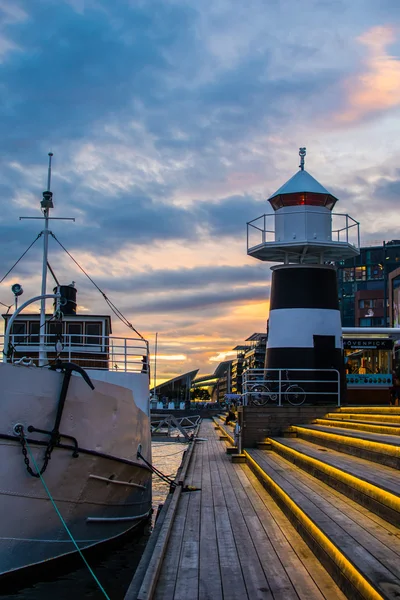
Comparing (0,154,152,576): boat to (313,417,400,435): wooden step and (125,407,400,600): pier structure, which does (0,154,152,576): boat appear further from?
(313,417,400,435): wooden step

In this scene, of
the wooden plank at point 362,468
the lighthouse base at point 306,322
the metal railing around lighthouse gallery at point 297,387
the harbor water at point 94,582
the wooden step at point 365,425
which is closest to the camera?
the wooden plank at point 362,468

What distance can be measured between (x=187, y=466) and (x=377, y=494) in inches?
284

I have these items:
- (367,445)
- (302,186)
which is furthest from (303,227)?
(367,445)

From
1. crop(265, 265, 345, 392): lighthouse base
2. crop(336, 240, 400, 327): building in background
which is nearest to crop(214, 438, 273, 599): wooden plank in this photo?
crop(265, 265, 345, 392): lighthouse base

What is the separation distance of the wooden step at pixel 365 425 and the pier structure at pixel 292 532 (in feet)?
0.11

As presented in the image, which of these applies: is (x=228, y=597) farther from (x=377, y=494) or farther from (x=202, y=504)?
(x=202, y=504)

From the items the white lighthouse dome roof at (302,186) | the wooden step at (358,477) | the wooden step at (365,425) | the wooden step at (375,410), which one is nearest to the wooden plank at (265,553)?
the wooden step at (358,477)

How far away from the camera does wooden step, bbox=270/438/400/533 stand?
5.74 meters

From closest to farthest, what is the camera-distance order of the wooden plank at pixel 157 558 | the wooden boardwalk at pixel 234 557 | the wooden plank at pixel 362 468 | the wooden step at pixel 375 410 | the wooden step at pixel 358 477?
1. the wooden plank at pixel 157 558
2. the wooden boardwalk at pixel 234 557
3. the wooden step at pixel 358 477
4. the wooden plank at pixel 362 468
5. the wooden step at pixel 375 410

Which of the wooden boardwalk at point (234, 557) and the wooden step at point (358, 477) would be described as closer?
the wooden boardwalk at point (234, 557)

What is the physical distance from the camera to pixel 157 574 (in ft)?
16.5

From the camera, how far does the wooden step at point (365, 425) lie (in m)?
9.14

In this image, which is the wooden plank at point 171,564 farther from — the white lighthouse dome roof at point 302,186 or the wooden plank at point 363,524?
the white lighthouse dome roof at point 302,186

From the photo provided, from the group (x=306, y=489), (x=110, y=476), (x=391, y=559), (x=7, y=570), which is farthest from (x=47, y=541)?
(x=391, y=559)
